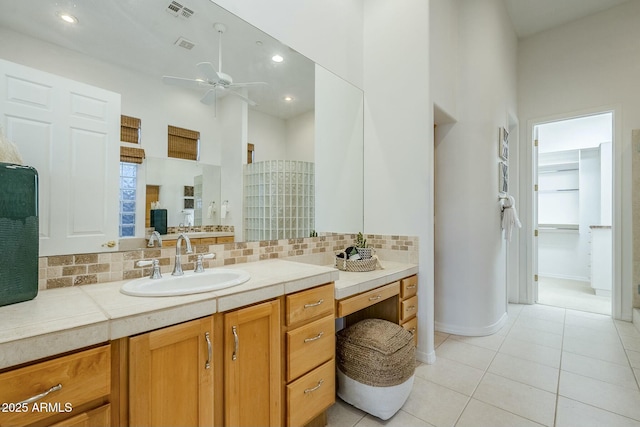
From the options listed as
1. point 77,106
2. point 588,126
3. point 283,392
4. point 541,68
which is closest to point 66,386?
point 283,392

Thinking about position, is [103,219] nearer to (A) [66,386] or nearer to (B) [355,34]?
(A) [66,386]

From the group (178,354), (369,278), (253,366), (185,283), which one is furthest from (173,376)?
(369,278)

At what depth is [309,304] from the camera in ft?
4.75

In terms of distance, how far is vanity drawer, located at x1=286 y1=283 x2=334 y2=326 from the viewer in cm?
136

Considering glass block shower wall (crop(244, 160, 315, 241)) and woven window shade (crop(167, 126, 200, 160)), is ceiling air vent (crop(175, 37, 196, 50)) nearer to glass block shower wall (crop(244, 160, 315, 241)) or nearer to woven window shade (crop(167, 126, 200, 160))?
woven window shade (crop(167, 126, 200, 160))

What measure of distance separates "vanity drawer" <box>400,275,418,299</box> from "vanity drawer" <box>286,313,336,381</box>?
80cm

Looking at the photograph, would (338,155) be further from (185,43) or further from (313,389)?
(313,389)

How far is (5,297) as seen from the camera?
938mm

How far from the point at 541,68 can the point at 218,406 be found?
507 centimetres

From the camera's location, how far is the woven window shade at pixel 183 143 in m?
1.58

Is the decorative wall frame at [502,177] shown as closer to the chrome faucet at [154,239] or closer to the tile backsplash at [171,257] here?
the tile backsplash at [171,257]

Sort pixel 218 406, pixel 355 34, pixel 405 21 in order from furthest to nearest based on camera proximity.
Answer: pixel 355 34
pixel 405 21
pixel 218 406

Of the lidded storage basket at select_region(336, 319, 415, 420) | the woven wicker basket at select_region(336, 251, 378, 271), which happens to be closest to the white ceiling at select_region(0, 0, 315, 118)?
the woven wicker basket at select_region(336, 251, 378, 271)

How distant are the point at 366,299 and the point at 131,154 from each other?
156cm
